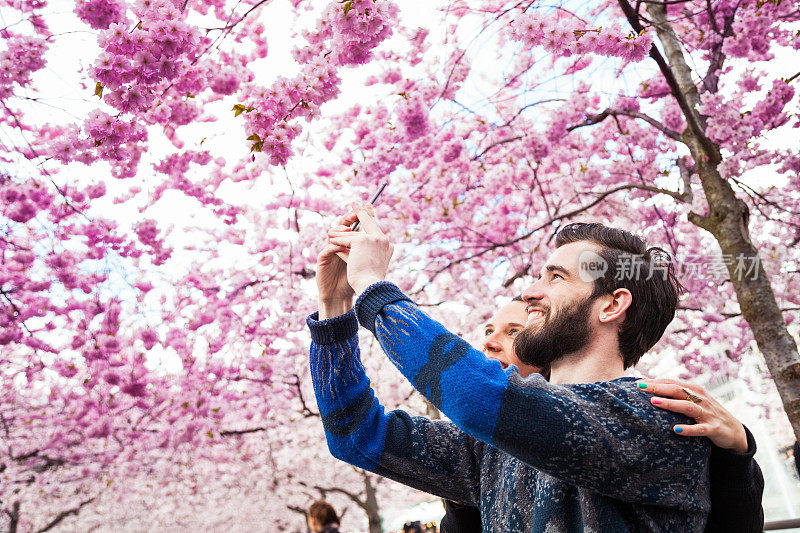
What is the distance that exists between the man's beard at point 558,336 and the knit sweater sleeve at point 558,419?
0.82 feet

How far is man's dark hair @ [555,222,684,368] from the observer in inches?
62.8

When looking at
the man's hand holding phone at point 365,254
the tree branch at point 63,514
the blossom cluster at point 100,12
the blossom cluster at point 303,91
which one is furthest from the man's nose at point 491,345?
the tree branch at point 63,514

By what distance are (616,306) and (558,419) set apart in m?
0.55

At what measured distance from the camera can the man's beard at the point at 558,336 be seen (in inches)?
60.9

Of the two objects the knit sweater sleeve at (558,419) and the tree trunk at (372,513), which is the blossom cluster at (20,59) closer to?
the knit sweater sleeve at (558,419)

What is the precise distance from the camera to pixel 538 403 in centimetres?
116

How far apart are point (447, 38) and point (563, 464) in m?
6.07

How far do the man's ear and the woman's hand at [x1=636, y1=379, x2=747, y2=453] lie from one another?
282mm

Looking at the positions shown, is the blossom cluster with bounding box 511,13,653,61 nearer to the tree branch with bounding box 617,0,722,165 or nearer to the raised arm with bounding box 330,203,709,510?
the tree branch with bounding box 617,0,722,165

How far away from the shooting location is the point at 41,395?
1322 cm

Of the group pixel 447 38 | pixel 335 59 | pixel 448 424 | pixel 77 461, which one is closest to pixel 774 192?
pixel 447 38

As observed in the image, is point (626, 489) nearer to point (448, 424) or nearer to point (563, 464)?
point (563, 464)

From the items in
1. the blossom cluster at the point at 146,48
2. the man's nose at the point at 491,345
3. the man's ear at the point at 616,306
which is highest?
the blossom cluster at the point at 146,48

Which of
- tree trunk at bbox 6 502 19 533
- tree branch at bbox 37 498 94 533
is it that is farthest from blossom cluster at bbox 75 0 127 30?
tree branch at bbox 37 498 94 533
